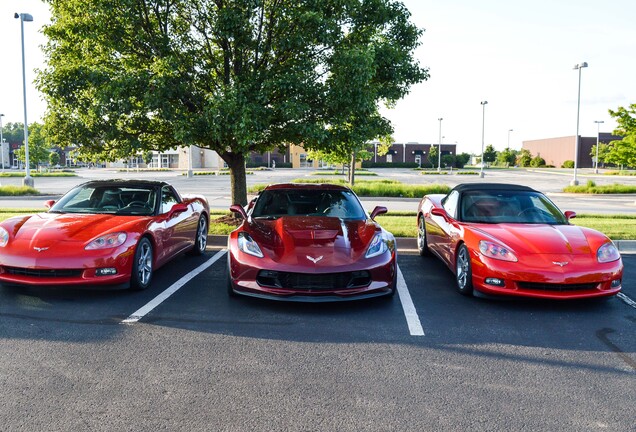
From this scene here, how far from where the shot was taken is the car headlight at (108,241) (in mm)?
5559

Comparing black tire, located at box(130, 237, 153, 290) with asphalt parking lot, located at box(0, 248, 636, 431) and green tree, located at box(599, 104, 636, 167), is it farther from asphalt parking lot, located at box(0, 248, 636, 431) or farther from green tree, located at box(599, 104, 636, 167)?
green tree, located at box(599, 104, 636, 167)

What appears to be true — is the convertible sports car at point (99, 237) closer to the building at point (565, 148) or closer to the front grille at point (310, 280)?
the front grille at point (310, 280)

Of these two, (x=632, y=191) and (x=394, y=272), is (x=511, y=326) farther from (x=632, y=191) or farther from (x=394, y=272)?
(x=632, y=191)

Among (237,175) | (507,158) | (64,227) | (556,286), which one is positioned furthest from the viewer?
(507,158)

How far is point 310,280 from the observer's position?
5.11 meters

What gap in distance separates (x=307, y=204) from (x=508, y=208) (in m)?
2.76

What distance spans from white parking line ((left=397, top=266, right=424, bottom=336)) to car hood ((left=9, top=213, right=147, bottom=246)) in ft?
11.4

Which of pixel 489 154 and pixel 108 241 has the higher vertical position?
pixel 489 154

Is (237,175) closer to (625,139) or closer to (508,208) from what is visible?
(508,208)

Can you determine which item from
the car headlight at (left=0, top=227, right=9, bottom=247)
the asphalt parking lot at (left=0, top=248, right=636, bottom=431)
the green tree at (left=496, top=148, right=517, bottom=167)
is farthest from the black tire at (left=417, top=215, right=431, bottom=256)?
the green tree at (left=496, top=148, right=517, bottom=167)

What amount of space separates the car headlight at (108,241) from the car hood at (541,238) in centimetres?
430

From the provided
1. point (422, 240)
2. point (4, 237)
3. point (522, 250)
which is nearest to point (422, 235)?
point (422, 240)

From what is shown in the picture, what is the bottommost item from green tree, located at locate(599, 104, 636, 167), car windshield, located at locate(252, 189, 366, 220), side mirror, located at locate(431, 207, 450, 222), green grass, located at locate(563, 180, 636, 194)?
green grass, located at locate(563, 180, 636, 194)

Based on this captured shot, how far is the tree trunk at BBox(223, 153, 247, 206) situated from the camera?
455 inches
